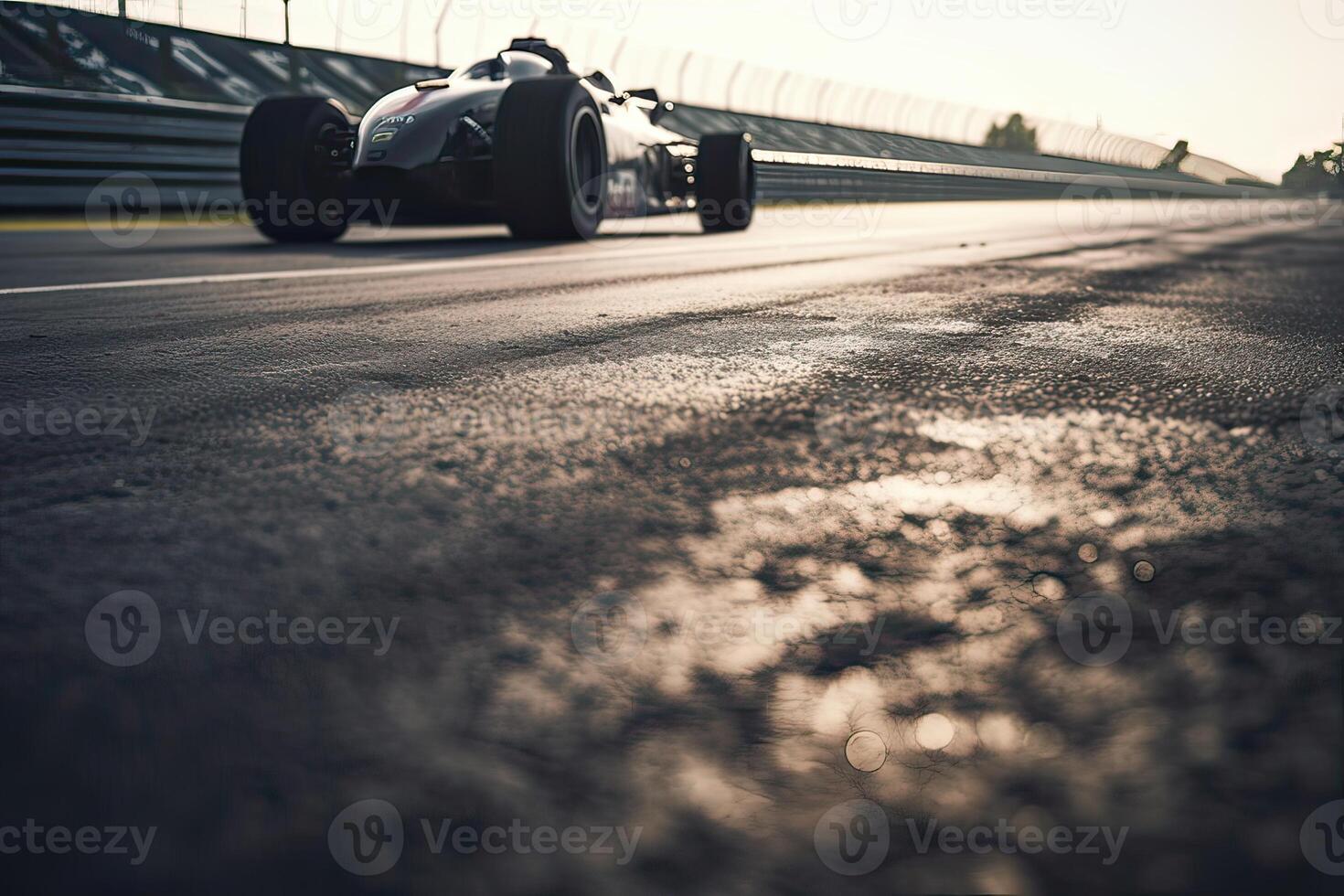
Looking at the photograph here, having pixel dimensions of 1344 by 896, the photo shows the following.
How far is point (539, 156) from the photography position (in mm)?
7094

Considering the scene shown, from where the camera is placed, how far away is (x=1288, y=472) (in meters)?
1.58

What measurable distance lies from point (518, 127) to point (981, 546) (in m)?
6.41

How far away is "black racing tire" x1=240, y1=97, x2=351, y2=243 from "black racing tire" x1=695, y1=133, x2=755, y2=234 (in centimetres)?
377

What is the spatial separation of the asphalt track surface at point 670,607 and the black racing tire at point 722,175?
855 centimetres

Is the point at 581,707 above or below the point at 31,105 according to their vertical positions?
below

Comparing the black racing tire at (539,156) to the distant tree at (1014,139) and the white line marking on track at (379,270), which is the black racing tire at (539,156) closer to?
the white line marking on track at (379,270)

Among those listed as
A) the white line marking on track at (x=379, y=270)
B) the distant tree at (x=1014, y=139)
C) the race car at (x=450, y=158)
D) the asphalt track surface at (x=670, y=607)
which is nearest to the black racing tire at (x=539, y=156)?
the race car at (x=450, y=158)

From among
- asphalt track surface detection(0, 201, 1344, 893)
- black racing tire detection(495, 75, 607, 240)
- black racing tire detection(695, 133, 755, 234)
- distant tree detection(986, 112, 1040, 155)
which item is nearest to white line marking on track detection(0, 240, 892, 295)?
black racing tire detection(495, 75, 607, 240)

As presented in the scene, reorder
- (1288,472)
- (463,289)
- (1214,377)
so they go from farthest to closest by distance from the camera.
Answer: (463,289) < (1214,377) < (1288,472)

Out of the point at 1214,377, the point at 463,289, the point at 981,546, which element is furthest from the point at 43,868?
the point at 463,289

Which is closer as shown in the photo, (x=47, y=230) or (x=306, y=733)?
(x=306, y=733)

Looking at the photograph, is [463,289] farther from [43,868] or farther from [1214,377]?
[43,868]

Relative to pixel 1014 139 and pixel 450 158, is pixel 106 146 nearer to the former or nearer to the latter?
pixel 450 158

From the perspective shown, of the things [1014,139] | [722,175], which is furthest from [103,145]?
[1014,139]
